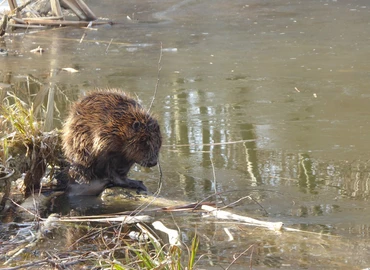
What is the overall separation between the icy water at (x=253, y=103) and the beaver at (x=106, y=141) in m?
0.31

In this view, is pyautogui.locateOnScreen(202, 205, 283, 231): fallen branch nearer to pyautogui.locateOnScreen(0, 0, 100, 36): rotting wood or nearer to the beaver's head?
the beaver's head

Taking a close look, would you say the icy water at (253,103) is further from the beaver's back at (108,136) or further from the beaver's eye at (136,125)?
the beaver's eye at (136,125)

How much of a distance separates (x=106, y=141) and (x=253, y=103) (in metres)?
2.70

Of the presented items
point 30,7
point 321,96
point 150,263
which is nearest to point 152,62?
point 321,96

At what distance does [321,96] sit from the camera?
697 centimetres

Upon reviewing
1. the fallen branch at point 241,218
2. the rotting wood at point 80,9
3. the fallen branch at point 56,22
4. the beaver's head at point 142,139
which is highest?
the rotting wood at point 80,9

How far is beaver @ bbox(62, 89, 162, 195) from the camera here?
439 centimetres

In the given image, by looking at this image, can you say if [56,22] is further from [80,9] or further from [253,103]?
[253,103]

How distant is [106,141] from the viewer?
438 centimetres

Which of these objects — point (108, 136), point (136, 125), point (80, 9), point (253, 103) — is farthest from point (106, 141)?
point (80, 9)

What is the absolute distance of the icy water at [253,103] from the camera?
391cm

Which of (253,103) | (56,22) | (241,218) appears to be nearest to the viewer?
(241,218)

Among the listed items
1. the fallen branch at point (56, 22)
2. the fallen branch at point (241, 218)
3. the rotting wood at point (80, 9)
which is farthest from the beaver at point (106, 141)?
the rotting wood at point (80, 9)

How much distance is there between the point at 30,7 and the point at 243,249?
10.1 m
